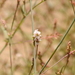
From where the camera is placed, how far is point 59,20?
3.10m

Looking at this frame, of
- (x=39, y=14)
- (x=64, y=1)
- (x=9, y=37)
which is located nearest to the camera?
(x=9, y=37)

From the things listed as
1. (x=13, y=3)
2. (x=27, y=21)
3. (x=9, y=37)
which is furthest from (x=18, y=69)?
(x=9, y=37)

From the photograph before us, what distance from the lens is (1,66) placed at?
88.5 inches

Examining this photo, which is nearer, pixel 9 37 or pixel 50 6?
pixel 9 37

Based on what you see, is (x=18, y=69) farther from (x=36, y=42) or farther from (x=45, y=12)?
(x=36, y=42)

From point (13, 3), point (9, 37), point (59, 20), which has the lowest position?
point (59, 20)

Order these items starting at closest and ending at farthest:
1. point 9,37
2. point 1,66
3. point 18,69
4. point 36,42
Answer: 1. point 36,42
2. point 9,37
3. point 1,66
4. point 18,69

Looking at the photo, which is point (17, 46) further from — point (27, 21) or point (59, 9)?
point (59, 9)

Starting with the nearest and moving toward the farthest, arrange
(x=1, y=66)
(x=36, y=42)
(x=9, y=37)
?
(x=36, y=42) → (x=9, y=37) → (x=1, y=66)

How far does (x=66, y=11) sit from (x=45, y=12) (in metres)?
0.25

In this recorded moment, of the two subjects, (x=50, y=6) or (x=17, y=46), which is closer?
(x=17, y=46)

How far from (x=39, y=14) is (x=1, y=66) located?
879 millimetres

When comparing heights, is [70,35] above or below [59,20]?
above

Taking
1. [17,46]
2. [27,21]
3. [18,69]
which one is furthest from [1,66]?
[27,21]
